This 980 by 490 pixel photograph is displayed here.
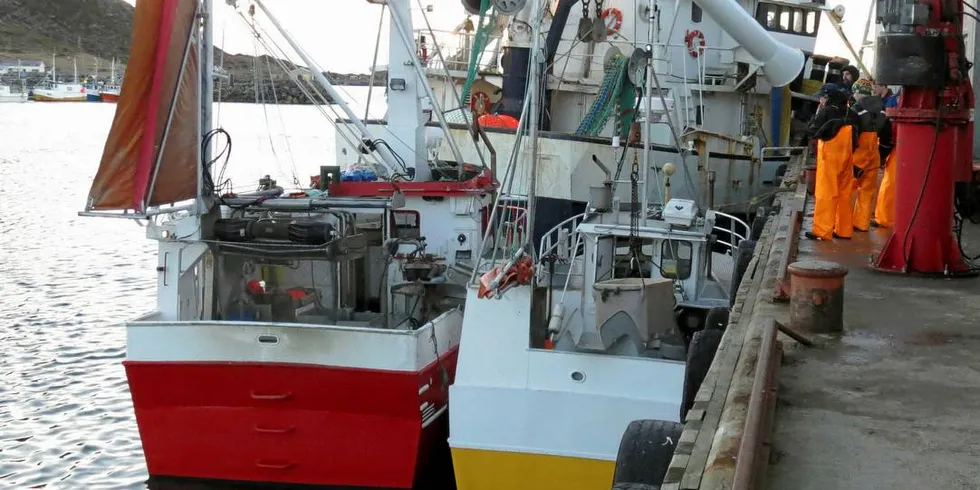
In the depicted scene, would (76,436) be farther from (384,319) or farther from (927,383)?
(927,383)

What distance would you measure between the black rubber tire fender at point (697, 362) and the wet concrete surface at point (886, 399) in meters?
1.00

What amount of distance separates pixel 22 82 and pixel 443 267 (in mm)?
188237

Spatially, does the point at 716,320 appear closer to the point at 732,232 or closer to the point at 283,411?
the point at 732,232

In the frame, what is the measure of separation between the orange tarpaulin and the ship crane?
21.7 feet

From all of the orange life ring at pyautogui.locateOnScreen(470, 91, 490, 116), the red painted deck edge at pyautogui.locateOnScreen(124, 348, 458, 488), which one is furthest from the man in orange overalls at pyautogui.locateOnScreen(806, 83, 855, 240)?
the orange life ring at pyautogui.locateOnScreen(470, 91, 490, 116)

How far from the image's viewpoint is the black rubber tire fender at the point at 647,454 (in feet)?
22.7

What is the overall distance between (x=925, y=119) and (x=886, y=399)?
4.06 metres

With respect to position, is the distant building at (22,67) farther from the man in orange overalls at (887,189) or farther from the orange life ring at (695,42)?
the man in orange overalls at (887,189)

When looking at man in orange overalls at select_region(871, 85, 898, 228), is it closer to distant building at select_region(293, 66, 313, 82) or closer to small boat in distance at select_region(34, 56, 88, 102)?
distant building at select_region(293, 66, 313, 82)

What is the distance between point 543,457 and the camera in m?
10.3

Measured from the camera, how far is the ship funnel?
57.6ft

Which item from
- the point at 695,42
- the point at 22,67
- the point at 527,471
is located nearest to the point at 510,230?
the point at 527,471


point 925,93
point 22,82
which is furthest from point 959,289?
point 22,82

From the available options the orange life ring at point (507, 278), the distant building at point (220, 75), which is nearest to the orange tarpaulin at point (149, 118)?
the distant building at point (220, 75)
